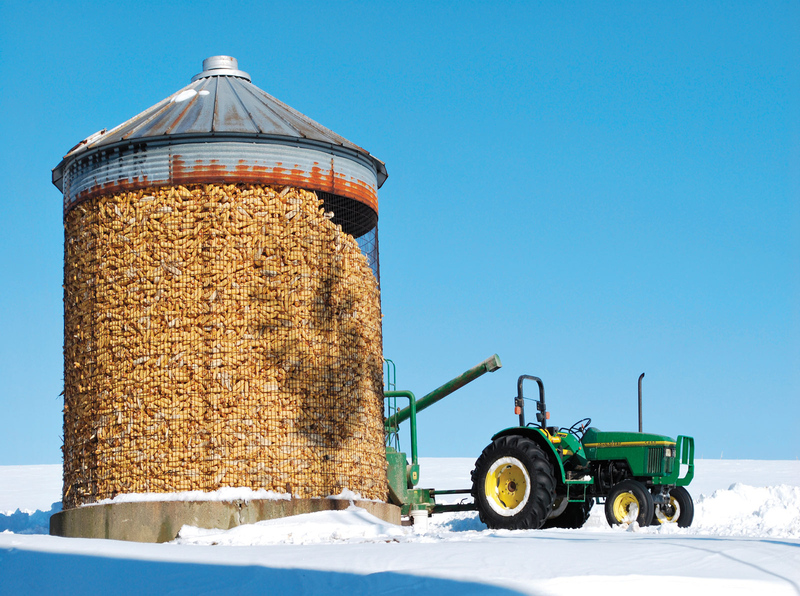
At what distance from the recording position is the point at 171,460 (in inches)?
558

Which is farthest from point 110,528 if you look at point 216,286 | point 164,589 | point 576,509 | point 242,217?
point 576,509

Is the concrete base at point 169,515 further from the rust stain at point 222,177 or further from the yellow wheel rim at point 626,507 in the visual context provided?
the rust stain at point 222,177

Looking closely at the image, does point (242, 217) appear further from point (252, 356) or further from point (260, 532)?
point (260, 532)

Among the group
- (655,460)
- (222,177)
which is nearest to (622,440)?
(655,460)

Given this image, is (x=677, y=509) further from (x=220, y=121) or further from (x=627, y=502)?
(x=220, y=121)

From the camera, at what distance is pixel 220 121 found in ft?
51.0

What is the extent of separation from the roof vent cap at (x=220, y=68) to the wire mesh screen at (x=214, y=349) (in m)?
3.51

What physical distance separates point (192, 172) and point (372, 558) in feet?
25.4

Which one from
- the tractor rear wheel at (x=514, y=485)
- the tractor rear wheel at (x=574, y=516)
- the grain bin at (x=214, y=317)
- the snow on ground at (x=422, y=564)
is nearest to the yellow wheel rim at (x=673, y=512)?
the tractor rear wheel at (x=574, y=516)

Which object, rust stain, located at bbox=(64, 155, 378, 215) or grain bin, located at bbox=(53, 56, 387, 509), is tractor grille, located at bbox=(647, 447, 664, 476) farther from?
rust stain, located at bbox=(64, 155, 378, 215)

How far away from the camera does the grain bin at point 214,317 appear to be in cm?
1427

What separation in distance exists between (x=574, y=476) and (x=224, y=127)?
7574mm

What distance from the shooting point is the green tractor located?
14.6m

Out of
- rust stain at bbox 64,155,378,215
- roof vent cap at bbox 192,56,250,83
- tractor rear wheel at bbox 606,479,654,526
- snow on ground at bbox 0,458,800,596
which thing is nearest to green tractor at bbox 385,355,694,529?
tractor rear wheel at bbox 606,479,654,526
